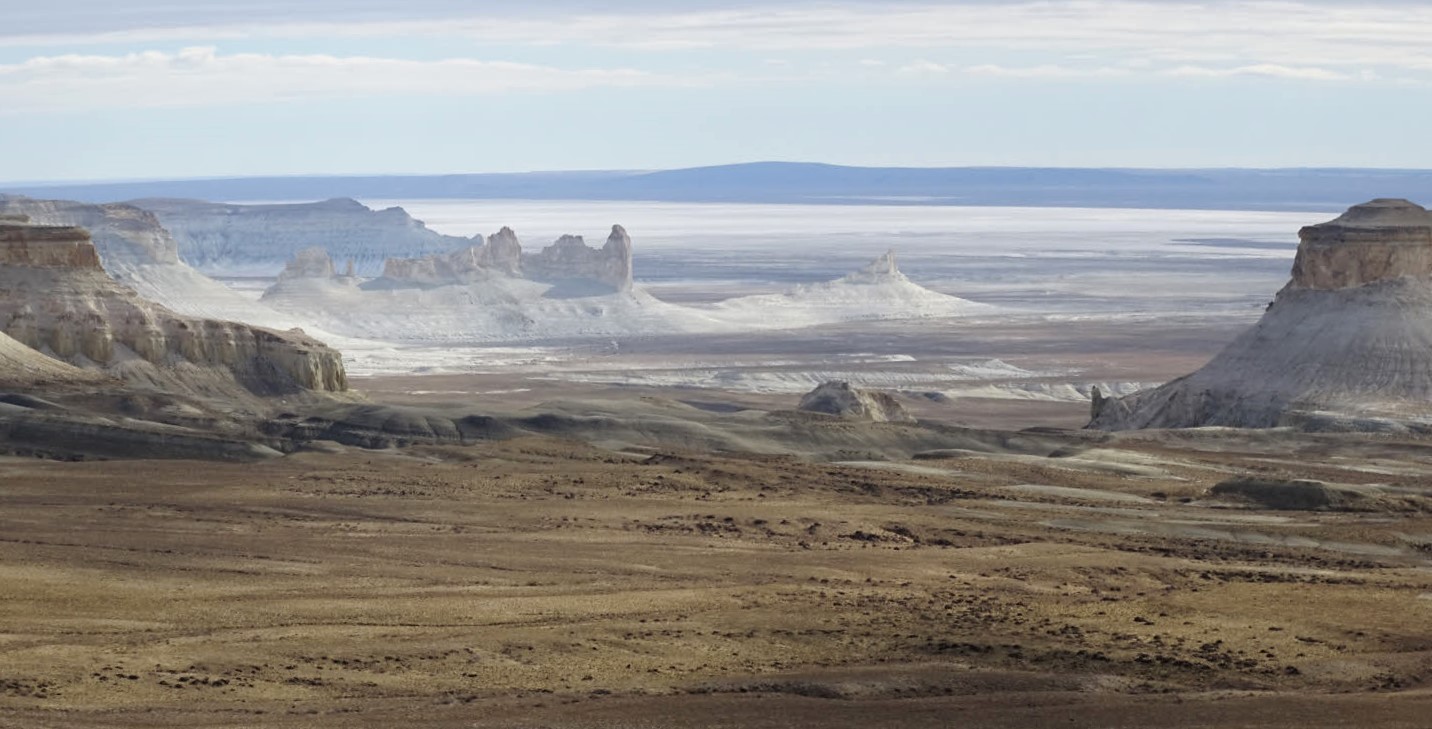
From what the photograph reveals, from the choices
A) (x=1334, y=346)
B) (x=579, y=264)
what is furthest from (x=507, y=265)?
(x=1334, y=346)

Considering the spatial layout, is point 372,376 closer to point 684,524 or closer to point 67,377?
point 67,377

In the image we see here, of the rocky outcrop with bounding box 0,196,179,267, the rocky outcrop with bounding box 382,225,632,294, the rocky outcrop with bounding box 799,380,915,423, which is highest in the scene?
the rocky outcrop with bounding box 0,196,179,267

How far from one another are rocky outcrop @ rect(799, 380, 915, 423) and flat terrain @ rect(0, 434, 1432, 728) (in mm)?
18036

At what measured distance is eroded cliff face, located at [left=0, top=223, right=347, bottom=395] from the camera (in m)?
74.8

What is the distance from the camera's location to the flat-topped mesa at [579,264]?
182 m

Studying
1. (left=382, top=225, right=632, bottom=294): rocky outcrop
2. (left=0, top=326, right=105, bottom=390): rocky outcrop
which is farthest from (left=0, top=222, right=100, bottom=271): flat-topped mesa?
(left=382, top=225, right=632, bottom=294): rocky outcrop

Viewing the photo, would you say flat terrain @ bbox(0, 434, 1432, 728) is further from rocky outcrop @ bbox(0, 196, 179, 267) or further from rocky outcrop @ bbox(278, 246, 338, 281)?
rocky outcrop @ bbox(278, 246, 338, 281)

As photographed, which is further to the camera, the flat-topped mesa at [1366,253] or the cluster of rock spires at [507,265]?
the cluster of rock spires at [507,265]

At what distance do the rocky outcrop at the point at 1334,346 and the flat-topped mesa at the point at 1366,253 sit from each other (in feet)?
0.11

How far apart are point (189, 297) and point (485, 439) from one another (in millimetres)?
92718

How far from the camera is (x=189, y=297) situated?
15612 centimetres

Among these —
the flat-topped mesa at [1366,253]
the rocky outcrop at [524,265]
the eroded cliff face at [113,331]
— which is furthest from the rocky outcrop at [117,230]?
the flat-topped mesa at [1366,253]

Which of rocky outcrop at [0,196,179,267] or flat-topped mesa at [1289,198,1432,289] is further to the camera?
rocky outcrop at [0,196,179,267]

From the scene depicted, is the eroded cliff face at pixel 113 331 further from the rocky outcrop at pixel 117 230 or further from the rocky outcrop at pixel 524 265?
the rocky outcrop at pixel 524 265
